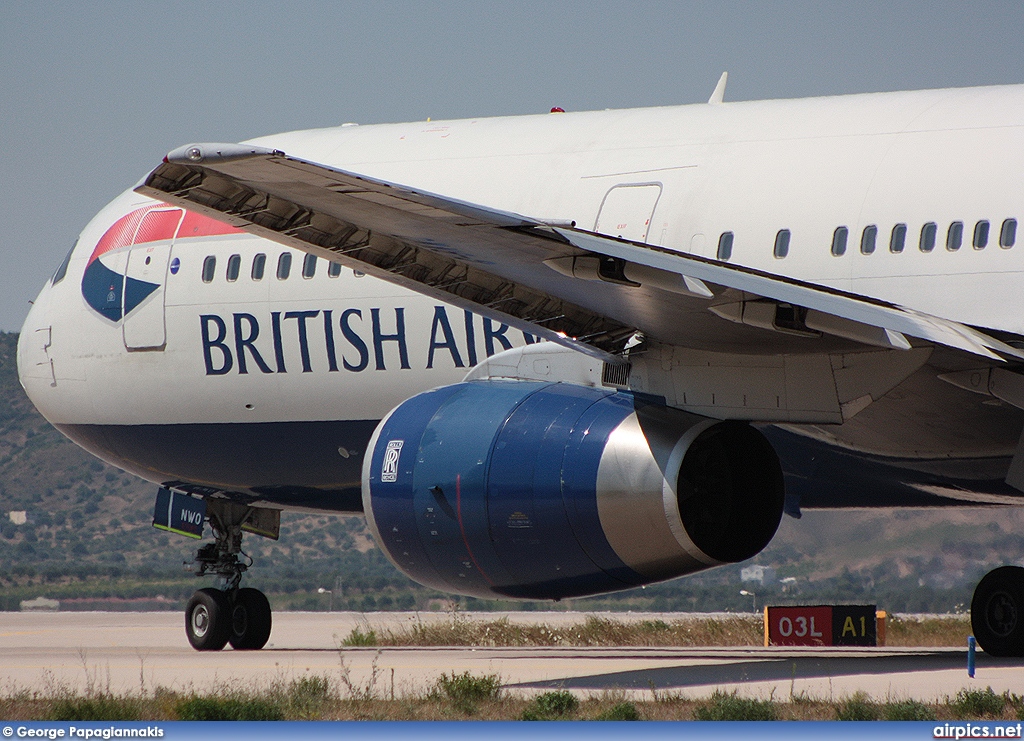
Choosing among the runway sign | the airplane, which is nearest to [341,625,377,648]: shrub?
the airplane

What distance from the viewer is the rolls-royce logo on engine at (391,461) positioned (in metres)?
11.3

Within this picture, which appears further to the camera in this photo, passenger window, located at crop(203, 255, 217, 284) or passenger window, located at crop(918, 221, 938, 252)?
passenger window, located at crop(203, 255, 217, 284)

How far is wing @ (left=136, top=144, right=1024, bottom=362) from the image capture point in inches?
356

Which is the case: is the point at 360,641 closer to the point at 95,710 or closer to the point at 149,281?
the point at 149,281

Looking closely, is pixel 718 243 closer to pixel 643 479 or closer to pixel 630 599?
pixel 643 479

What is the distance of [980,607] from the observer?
14344mm

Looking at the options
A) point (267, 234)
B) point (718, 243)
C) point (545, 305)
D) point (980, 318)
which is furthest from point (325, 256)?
point (980, 318)

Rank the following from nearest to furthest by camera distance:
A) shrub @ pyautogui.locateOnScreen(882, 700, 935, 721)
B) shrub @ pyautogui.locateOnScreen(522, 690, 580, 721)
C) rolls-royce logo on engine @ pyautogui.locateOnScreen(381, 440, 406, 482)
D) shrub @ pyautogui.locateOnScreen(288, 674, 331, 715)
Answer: shrub @ pyautogui.locateOnScreen(882, 700, 935, 721)
shrub @ pyautogui.locateOnScreen(522, 690, 580, 721)
shrub @ pyautogui.locateOnScreen(288, 674, 331, 715)
rolls-royce logo on engine @ pyautogui.locateOnScreen(381, 440, 406, 482)

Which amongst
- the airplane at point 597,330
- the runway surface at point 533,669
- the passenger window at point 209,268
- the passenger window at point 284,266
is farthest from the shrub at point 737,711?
the passenger window at point 209,268

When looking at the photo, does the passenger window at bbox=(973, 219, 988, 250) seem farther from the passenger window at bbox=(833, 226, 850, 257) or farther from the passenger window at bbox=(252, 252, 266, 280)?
the passenger window at bbox=(252, 252, 266, 280)

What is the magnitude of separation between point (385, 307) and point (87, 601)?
1476 inches

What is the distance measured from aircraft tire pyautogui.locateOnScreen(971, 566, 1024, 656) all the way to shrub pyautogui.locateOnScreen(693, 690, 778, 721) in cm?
617

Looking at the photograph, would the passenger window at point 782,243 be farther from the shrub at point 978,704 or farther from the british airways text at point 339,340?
the shrub at point 978,704

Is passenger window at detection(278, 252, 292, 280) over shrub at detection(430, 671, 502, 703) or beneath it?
over
